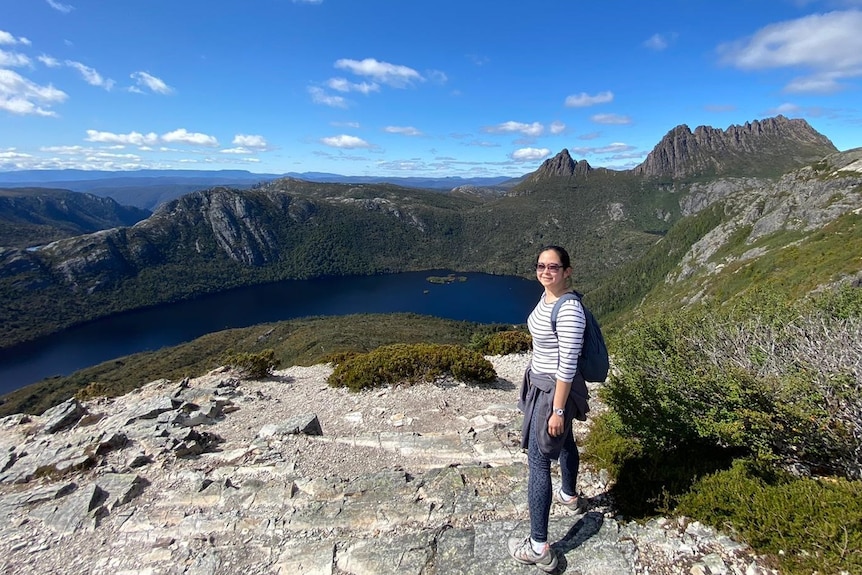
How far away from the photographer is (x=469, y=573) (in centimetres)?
438

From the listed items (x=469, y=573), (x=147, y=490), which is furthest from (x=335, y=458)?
(x=469, y=573)

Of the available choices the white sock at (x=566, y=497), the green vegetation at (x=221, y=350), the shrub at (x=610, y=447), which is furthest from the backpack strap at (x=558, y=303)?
the green vegetation at (x=221, y=350)

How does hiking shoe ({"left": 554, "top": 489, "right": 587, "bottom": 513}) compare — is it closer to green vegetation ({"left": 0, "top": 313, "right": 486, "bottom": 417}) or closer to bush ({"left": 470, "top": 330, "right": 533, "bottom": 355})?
bush ({"left": 470, "top": 330, "right": 533, "bottom": 355})

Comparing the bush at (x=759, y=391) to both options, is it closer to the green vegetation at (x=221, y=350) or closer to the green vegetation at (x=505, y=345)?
the green vegetation at (x=505, y=345)

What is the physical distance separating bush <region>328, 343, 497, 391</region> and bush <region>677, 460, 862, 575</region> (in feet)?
28.3

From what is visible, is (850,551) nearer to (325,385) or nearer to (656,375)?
(656,375)

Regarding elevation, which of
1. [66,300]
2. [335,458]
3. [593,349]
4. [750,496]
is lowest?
[66,300]

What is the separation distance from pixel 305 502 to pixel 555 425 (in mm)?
4234

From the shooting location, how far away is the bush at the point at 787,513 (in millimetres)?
3566

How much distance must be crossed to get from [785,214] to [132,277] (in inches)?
8852

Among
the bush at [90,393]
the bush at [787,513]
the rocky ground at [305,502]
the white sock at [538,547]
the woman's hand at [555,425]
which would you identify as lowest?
the bush at [90,393]

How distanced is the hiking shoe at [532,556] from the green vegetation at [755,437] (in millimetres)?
1298

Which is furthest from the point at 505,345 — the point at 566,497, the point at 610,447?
the point at 566,497

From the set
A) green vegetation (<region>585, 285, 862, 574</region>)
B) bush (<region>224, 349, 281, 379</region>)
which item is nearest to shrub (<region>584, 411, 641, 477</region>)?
green vegetation (<region>585, 285, 862, 574</region>)
